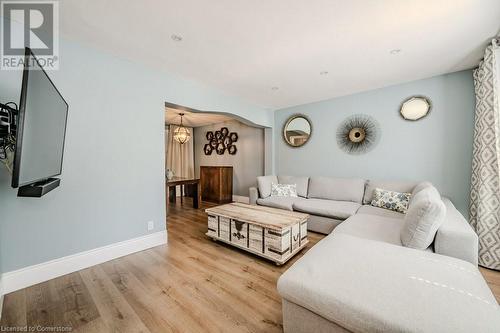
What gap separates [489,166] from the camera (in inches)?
84.1

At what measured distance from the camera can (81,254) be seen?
2.03 meters

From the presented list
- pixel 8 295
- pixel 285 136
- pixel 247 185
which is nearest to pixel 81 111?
pixel 8 295

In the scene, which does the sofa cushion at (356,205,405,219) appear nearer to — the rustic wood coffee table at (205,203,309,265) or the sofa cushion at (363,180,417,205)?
the sofa cushion at (363,180,417,205)

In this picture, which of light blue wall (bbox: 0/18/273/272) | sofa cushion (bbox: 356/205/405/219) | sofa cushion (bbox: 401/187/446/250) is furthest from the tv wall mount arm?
sofa cushion (bbox: 356/205/405/219)

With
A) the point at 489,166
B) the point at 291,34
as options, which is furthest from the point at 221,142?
the point at 489,166

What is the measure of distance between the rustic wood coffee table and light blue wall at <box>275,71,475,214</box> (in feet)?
6.09

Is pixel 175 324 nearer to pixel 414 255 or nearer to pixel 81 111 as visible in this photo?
pixel 414 255

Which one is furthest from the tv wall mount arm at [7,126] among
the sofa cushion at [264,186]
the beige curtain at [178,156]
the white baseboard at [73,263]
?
the beige curtain at [178,156]

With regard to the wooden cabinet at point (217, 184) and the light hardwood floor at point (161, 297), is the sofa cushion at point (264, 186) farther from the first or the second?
the wooden cabinet at point (217, 184)

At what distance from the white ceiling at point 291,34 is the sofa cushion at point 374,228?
184 centimetres

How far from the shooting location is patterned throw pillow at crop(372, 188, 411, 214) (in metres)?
2.70

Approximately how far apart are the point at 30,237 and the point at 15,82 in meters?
1.35

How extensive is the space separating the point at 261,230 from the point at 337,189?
1.87 metres

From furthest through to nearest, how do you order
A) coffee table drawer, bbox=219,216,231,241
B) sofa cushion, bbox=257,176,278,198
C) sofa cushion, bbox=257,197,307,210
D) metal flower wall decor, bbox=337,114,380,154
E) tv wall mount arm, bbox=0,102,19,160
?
sofa cushion, bbox=257,176,278,198 < metal flower wall decor, bbox=337,114,380,154 < sofa cushion, bbox=257,197,307,210 < coffee table drawer, bbox=219,216,231,241 < tv wall mount arm, bbox=0,102,19,160
